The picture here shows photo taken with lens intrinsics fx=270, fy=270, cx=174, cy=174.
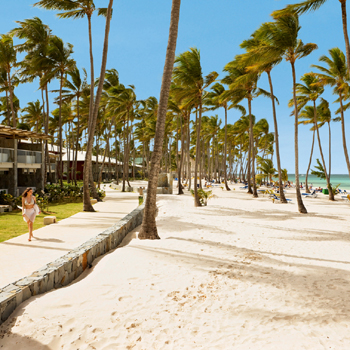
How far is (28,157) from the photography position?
18.6m

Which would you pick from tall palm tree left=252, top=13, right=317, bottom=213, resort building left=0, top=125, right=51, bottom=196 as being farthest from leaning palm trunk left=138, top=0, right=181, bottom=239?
resort building left=0, top=125, right=51, bottom=196

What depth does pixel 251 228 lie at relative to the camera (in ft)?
32.8

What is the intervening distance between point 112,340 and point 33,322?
3.61ft

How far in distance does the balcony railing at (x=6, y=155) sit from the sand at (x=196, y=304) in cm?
1332

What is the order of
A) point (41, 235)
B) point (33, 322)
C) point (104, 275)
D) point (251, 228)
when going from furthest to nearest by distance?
point (251, 228), point (41, 235), point (104, 275), point (33, 322)

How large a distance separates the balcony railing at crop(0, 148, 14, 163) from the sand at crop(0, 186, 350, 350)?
1332 cm

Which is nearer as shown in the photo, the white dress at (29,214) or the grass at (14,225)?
the white dress at (29,214)

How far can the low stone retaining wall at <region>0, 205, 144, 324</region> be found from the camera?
3.59m

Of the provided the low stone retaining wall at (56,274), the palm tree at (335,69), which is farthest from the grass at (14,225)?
the palm tree at (335,69)

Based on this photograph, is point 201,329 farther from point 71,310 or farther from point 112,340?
point 71,310

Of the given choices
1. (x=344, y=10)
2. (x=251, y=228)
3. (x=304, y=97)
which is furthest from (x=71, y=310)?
(x=304, y=97)

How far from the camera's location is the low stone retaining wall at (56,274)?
3.59 meters

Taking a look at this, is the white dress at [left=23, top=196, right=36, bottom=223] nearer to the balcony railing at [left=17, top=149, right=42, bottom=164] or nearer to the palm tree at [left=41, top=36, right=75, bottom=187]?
the balcony railing at [left=17, top=149, right=42, bottom=164]

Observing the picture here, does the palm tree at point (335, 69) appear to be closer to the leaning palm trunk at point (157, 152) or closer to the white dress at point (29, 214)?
the leaning palm trunk at point (157, 152)
